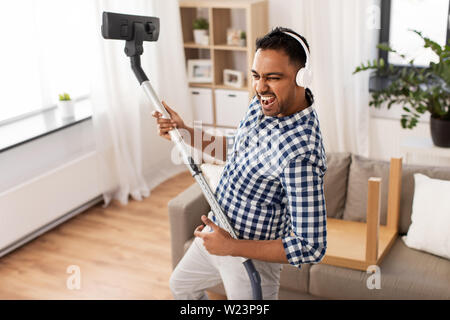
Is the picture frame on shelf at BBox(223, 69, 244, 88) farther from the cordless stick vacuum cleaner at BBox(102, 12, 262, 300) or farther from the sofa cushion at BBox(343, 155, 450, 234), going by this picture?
the cordless stick vacuum cleaner at BBox(102, 12, 262, 300)

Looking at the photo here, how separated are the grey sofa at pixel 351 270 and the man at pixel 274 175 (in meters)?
0.78

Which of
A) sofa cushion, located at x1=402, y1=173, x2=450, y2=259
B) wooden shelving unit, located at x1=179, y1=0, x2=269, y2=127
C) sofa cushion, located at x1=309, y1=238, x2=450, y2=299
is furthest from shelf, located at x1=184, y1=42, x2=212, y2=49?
sofa cushion, located at x1=309, y1=238, x2=450, y2=299

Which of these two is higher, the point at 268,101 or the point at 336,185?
the point at 268,101

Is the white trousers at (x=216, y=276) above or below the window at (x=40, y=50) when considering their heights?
below

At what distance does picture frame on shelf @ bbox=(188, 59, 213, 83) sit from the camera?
435 cm

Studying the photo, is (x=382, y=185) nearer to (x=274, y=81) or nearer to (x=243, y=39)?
(x=274, y=81)

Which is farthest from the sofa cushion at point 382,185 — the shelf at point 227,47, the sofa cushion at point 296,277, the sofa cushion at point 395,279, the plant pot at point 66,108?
the plant pot at point 66,108

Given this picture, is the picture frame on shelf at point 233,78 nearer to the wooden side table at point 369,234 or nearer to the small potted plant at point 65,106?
the small potted plant at point 65,106

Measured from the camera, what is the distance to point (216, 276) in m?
1.75

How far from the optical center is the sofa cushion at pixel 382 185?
2.56 metres

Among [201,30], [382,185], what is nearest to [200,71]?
[201,30]

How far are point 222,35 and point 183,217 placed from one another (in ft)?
6.84
